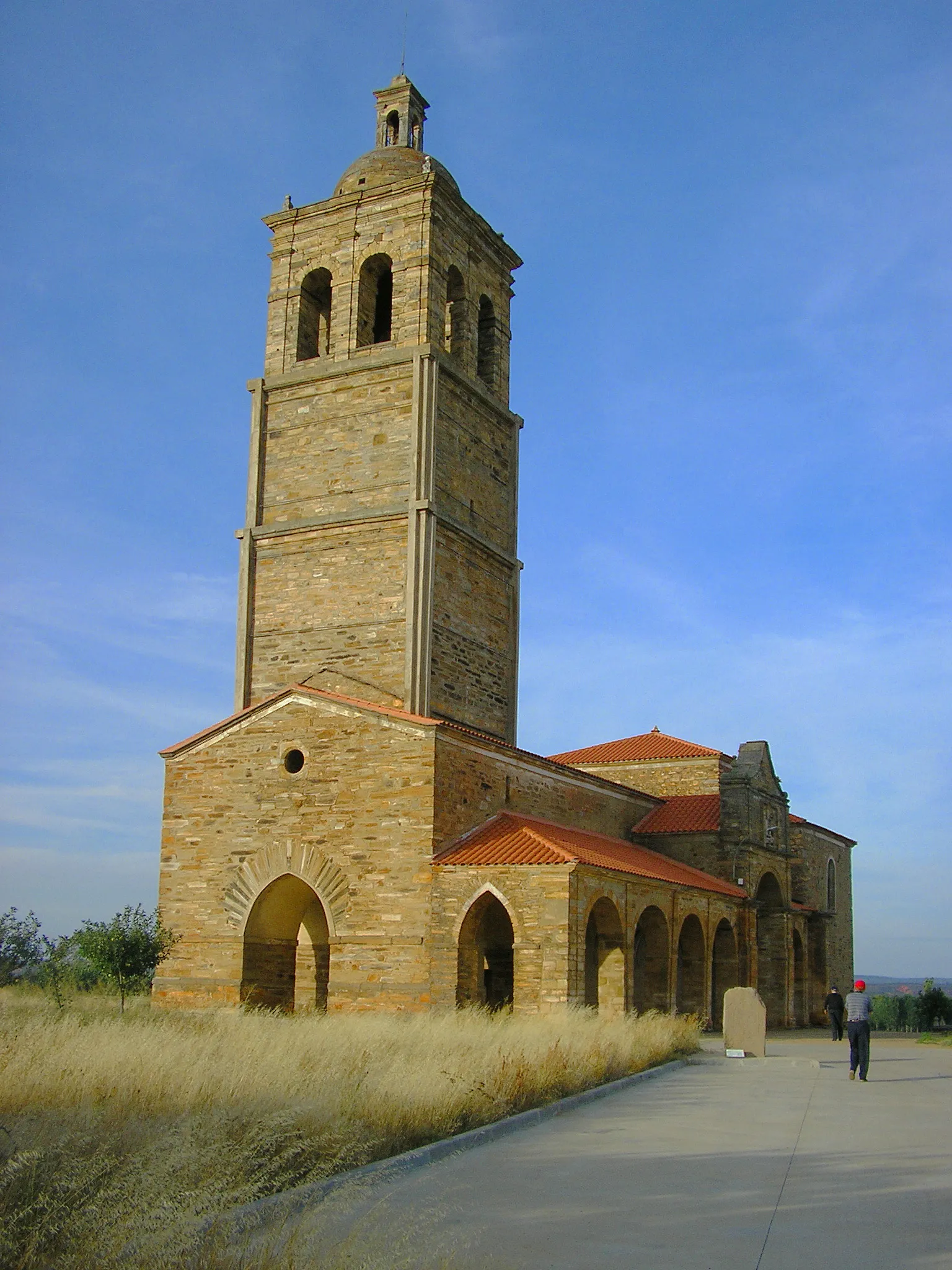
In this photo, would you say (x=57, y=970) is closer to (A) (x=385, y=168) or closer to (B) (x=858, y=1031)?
(B) (x=858, y=1031)

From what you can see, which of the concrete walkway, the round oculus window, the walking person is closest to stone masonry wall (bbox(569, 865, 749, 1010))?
the walking person

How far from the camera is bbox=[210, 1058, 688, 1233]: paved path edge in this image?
20.0ft

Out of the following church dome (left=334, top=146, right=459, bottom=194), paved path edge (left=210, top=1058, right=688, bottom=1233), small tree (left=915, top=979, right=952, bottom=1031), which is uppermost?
church dome (left=334, top=146, right=459, bottom=194)

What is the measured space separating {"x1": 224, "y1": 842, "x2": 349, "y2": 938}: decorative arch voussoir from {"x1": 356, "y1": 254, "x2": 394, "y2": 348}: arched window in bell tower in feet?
36.5

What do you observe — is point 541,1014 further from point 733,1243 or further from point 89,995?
point 733,1243

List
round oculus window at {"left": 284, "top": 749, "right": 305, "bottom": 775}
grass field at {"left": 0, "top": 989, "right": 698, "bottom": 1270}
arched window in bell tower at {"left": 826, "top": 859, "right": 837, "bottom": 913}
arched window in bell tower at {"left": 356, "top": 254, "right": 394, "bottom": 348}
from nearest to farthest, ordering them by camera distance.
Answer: grass field at {"left": 0, "top": 989, "right": 698, "bottom": 1270} → round oculus window at {"left": 284, "top": 749, "right": 305, "bottom": 775} → arched window in bell tower at {"left": 356, "top": 254, "right": 394, "bottom": 348} → arched window in bell tower at {"left": 826, "top": 859, "right": 837, "bottom": 913}

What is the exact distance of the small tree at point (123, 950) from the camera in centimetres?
2119

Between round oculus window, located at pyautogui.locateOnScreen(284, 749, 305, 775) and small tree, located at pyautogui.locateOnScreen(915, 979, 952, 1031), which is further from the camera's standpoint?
small tree, located at pyautogui.locateOnScreen(915, 979, 952, 1031)

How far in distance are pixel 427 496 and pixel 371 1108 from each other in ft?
54.7

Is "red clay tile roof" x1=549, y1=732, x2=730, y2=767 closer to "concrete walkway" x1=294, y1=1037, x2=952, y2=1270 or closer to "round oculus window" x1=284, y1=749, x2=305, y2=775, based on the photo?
"round oculus window" x1=284, y1=749, x2=305, y2=775

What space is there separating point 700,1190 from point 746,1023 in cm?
1183

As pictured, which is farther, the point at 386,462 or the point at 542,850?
the point at 386,462

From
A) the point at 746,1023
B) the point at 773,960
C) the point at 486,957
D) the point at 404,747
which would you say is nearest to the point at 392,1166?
the point at 746,1023

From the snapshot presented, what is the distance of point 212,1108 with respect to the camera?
8.14 m
